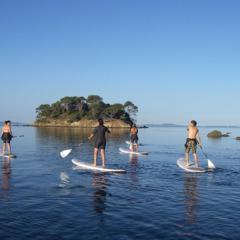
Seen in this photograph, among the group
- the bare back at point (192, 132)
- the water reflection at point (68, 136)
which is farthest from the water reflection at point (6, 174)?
the water reflection at point (68, 136)

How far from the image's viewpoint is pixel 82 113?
165875 mm

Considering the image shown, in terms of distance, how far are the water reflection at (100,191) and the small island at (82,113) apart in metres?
135

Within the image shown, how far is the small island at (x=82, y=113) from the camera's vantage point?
520ft

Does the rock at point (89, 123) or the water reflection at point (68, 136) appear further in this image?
the rock at point (89, 123)

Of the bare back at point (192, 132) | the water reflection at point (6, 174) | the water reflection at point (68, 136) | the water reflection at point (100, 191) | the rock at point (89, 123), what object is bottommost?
the water reflection at point (100, 191)

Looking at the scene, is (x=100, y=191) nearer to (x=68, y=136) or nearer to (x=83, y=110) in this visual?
(x=68, y=136)

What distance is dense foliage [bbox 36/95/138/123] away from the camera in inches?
6358

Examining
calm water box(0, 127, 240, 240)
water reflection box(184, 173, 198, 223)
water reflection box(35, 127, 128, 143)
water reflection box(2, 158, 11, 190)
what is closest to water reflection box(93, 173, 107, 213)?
calm water box(0, 127, 240, 240)

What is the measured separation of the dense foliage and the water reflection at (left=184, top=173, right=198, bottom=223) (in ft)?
466

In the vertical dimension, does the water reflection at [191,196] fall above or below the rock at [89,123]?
below

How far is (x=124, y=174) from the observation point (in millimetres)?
19125

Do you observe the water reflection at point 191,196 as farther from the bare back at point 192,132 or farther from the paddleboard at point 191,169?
the bare back at point 192,132

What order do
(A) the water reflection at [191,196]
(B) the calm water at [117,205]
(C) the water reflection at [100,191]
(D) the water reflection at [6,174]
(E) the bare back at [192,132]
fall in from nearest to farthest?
(B) the calm water at [117,205], (A) the water reflection at [191,196], (C) the water reflection at [100,191], (D) the water reflection at [6,174], (E) the bare back at [192,132]

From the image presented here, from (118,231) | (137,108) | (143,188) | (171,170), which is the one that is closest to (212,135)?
(171,170)
